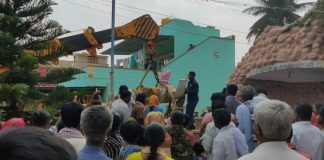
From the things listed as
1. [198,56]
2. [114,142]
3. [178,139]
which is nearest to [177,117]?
[178,139]

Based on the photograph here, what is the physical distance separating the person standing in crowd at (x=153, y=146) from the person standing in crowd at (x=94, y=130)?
543 mm

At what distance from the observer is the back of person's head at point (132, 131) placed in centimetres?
448

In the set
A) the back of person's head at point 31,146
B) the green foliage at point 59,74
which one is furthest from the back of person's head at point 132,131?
the green foliage at point 59,74

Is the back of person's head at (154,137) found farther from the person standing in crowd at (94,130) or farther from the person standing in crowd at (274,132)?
the person standing in crowd at (274,132)

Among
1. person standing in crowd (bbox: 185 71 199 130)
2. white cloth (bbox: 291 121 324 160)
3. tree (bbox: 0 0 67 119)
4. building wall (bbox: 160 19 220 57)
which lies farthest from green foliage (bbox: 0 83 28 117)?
A: building wall (bbox: 160 19 220 57)

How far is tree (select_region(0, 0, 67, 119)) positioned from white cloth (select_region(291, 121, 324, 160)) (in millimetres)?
4794

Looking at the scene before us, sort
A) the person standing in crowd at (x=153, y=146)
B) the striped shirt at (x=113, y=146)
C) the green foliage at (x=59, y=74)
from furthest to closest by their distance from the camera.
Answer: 1. the green foliage at (x=59, y=74)
2. the striped shirt at (x=113, y=146)
3. the person standing in crowd at (x=153, y=146)

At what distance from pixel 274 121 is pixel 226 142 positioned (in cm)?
251

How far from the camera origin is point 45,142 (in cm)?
132

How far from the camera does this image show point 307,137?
561cm

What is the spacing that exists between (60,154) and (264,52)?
14911 millimetres

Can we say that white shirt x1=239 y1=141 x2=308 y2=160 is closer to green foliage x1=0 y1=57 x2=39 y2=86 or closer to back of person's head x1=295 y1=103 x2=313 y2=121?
back of person's head x1=295 y1=103 x2=313 y2=121

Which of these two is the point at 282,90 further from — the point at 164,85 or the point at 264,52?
the point at 164,85

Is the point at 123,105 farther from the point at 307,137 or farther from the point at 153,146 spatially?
the point at 153,146
